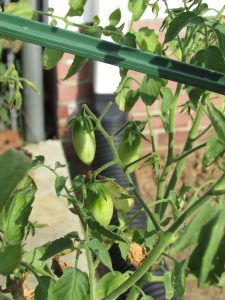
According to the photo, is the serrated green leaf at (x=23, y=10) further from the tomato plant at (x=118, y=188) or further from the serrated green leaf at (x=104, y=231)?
the serrated green leaf at (x=104, y=231)

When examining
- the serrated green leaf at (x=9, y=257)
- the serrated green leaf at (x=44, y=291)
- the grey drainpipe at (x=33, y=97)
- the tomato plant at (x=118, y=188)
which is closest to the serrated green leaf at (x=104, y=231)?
the tomato plant at (x=118, y=188)

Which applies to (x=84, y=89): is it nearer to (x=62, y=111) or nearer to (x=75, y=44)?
(x=62, y=111)

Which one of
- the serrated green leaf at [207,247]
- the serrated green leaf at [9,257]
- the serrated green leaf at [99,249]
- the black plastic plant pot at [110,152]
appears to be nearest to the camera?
the serrated green leaf at [207,247]

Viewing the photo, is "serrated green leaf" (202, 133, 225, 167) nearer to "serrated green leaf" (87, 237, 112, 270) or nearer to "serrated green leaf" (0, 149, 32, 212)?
"serrated green leaf" (87, 237, 112, 270)

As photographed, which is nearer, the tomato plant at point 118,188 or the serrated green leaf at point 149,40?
the tomato plant at point 118,188

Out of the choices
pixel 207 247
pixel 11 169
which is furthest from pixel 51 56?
pixel 207 247

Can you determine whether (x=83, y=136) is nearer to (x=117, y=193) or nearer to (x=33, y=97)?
(x=117, y=193)

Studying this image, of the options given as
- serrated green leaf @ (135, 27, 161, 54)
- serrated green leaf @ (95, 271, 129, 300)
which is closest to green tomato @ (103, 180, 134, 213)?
serrated green leaf @ (95, 271, 129, 300)
